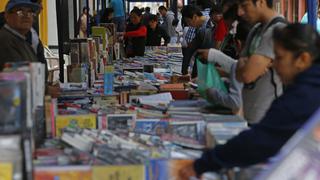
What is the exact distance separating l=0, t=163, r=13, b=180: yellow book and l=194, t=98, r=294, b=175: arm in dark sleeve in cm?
73

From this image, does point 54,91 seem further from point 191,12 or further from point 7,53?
point 191,12

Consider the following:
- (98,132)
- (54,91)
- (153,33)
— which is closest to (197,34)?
(54,91)

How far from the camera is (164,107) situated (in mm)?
3883

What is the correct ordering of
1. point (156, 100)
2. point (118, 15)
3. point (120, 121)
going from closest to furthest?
point (120, 121)
point (156, 100)
point (118, 15)

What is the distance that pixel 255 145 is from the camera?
2320 mm

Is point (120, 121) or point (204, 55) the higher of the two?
point (204, 55)

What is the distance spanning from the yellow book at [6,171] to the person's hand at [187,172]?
0.67 metres

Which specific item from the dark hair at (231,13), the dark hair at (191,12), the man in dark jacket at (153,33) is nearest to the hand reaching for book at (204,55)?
the dark hair at (231,13)

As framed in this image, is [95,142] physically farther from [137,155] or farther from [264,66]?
[264,66]

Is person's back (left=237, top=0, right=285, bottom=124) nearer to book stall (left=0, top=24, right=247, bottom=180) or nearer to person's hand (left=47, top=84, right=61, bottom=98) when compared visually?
book stall (left=0, top=24, right=247, bottom=180)

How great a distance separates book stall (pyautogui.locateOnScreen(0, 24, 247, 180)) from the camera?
245 cm

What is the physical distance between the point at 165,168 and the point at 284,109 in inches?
23.8

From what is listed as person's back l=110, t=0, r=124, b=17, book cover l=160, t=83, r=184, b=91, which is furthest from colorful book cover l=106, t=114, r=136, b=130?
person's back l=110, t=0, r=124, b=17

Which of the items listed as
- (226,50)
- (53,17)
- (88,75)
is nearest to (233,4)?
(226,50)
